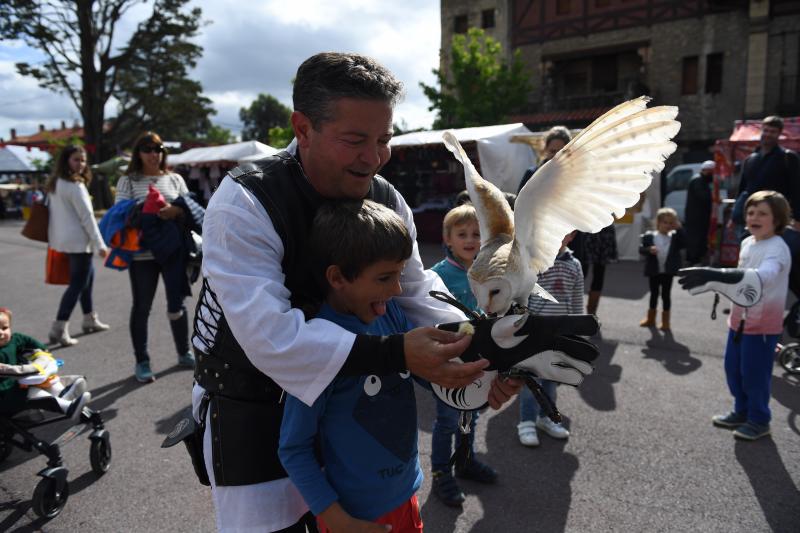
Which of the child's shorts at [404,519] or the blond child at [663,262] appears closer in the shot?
the child's shorts at [404,519]

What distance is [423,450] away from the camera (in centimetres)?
313

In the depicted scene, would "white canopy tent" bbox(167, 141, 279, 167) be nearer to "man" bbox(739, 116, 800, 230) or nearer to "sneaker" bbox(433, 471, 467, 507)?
"man" bbox(739, 116, 800, 230)

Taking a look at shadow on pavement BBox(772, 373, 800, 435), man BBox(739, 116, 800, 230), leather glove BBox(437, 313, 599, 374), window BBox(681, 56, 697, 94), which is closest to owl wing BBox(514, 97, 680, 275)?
leather glove BBox(437, 313, 599, 374)

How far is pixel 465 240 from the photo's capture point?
2799 mm

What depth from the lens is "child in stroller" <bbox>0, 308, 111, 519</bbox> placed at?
8.32ft

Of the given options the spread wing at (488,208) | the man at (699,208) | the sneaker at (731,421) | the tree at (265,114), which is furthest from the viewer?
the tree at (265,114)

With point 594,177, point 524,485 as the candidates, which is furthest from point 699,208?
point 594,177

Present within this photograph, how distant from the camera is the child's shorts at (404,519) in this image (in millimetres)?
1375

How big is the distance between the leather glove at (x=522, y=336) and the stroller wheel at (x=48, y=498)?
7.94ft

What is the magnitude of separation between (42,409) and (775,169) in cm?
655

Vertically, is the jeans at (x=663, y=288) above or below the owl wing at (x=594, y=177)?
below

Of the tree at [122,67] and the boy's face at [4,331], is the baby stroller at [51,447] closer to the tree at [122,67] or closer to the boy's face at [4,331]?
the boy's face at [4,331]

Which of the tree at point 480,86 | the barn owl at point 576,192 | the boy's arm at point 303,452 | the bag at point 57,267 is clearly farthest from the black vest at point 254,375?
the tree at point 480,86

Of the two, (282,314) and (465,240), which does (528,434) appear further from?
(282,314)
